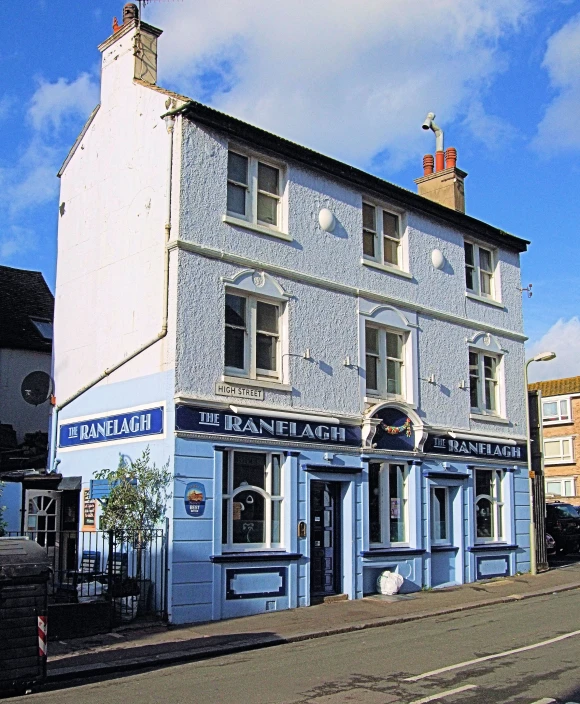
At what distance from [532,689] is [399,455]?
30.9 feet

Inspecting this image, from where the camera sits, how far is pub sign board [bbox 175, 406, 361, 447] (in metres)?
14.1

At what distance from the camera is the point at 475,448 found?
66.1 ft

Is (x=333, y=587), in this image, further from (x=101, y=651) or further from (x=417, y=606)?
(x=101, y=651)

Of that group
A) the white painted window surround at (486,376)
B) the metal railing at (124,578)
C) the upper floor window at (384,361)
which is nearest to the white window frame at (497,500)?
the white painted window surround at (486,376)

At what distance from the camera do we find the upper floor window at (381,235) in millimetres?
18516

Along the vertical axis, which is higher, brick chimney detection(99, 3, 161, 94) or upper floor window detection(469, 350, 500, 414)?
brick chimney detection(99, 3, 161, 94)

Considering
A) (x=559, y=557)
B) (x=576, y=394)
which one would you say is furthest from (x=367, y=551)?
(x=576, y=394)

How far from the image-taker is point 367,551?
16781mm

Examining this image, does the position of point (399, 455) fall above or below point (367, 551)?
above

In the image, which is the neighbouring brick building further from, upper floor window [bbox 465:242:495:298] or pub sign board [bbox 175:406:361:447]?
pub sign board [bbox 175:406:361:447]

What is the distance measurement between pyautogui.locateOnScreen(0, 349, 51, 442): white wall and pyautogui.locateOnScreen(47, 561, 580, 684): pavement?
970cm

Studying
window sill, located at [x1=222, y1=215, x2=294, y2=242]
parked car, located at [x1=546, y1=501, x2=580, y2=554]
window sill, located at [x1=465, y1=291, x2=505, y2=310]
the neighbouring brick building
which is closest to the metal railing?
window sill, located at [x1=222, y1=215, x2=294, y2=242]

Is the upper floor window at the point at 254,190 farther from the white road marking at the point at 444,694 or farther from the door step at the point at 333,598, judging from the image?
the white road marking at the point at 444,694

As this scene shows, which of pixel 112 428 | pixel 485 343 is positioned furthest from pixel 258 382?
pixel 485 343
